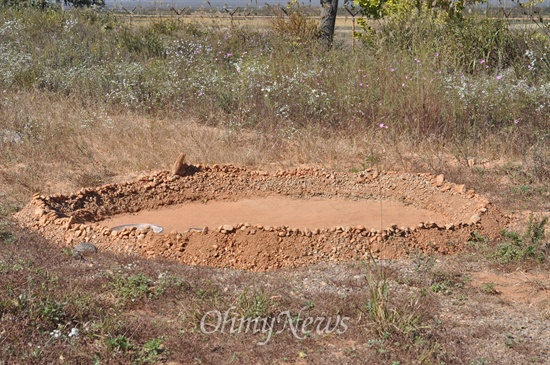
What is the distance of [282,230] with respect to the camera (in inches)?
245

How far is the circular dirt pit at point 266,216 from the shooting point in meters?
6.11

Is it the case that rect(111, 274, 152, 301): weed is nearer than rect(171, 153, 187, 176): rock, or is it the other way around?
rect(111, 274, 152, 301): weed

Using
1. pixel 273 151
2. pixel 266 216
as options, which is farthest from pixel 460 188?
pixel 273 151

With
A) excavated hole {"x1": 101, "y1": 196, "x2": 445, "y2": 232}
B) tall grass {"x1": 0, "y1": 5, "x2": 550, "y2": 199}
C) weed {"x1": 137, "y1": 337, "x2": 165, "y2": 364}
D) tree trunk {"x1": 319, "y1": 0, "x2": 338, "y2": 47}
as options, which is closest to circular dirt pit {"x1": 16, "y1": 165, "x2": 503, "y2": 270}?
excavated hole {"x1": 101, "y1": 196, "x2": 445, "y2": 232}

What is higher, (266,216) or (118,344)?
(118,344)

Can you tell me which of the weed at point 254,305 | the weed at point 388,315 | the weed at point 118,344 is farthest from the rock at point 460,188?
the weed at point 118,344

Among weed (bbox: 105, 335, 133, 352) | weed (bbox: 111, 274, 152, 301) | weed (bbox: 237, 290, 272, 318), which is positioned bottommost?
weed (bbox: 111, 274, 152, 301)

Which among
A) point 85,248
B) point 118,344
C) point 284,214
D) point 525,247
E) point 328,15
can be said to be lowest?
point 284,214

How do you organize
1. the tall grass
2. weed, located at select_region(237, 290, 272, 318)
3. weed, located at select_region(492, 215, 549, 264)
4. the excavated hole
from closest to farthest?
1. weed, located at select_region(237, 290, 272, 318)
2. weed, located at select_region(492, 215, 549, 264)
3. the excavated hole
4. the tall grass

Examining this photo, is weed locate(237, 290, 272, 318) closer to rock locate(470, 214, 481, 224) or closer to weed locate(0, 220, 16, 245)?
weed locate(0, 220, 16, 245)

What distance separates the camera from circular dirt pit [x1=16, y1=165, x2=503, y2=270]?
6109mm

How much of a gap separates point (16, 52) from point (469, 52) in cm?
751

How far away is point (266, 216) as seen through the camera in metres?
7.49

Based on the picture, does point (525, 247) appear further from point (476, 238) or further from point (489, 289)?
point (489, 289)
